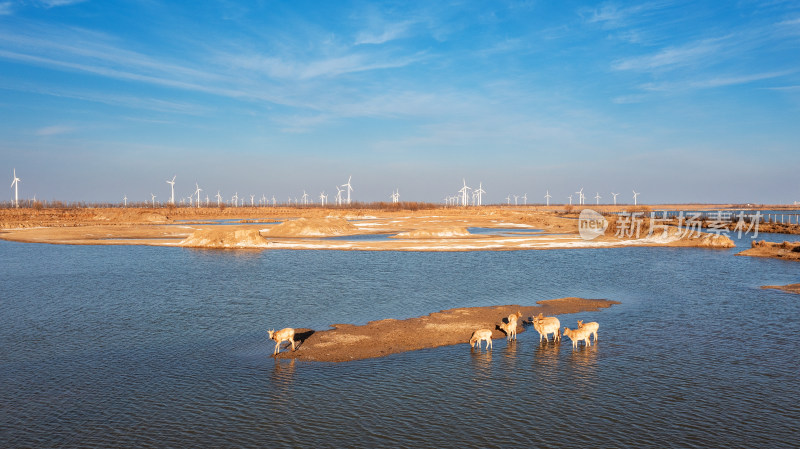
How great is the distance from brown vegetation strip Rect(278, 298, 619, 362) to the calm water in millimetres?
850

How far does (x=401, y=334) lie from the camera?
21531mm

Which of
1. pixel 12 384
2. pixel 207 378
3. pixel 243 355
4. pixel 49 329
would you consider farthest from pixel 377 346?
pixel 49 329

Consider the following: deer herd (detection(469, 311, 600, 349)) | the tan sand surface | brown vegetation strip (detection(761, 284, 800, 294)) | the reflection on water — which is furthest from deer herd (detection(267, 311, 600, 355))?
the tan sand surface

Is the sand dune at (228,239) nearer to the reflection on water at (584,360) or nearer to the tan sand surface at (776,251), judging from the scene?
the reflection on water at (584,360)

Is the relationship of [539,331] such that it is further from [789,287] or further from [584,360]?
[789,287]

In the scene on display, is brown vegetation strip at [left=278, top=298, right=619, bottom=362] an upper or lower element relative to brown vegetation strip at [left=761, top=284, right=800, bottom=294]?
upper

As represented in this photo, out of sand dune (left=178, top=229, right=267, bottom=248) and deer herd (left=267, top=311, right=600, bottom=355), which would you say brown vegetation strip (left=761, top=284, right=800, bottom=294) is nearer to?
deer herd (left=267, top=311, right=600, bottom=355)

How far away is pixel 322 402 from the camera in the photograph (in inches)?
574

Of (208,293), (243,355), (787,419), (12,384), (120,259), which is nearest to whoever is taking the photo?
(787,419)

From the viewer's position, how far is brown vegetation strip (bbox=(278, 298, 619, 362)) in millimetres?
19188

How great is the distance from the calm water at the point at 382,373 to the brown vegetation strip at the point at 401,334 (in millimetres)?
850

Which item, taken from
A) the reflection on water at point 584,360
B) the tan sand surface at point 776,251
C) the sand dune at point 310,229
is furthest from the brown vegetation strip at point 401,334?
the sand dune at point 310,229

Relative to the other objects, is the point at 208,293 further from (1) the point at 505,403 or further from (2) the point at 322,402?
(1) the point at 505,403

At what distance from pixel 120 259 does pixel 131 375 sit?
127ft
